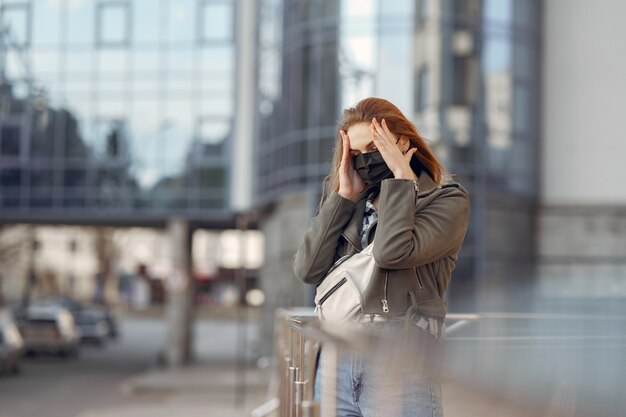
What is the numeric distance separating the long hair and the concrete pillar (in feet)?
98.7

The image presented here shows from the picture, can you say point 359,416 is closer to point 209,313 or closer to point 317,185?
point 317,185

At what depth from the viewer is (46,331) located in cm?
3556

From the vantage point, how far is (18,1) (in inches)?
1296

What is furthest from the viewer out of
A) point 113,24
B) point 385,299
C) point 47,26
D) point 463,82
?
point 47,26

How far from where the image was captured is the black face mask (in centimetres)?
309

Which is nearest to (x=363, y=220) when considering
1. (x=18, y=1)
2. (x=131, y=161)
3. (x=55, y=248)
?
(x=131, y=161)

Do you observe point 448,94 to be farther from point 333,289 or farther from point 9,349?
point 333,289

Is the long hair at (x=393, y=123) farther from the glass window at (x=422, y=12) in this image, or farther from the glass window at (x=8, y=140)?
the glass window at (x=8, y=140)

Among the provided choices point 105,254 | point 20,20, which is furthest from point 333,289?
point 105,254

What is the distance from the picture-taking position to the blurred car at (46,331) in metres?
34.9

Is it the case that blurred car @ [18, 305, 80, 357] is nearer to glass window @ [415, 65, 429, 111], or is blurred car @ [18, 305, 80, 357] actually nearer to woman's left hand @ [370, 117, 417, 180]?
glass window @ [415, 65, 429, 111]

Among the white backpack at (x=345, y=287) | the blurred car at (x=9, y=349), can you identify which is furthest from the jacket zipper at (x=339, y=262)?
the blurred car at (x=9, y=349)

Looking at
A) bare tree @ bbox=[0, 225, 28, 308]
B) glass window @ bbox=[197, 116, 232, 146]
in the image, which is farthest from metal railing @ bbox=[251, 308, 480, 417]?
bare tree @ bbox=[0, 225, 28, 308]

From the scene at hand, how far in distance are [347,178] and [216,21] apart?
2958 centimetres
